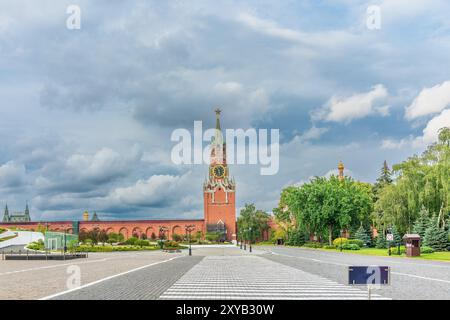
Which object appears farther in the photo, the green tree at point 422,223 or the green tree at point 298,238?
the green tree at point 298,238

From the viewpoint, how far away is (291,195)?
72.4m

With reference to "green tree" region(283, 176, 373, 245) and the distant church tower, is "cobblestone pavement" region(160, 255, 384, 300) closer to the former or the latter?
"green tree" region(283, 176, 373, 245)

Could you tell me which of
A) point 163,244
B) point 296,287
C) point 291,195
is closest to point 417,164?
point 291,195

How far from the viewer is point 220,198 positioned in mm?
114938

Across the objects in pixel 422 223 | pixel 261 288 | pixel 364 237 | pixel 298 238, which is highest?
pixel 422 223

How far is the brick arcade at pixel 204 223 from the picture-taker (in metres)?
111

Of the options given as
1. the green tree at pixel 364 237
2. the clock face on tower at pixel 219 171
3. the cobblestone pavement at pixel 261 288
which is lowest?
the green tree at pixel 364 237

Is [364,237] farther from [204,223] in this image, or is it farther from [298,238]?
[204,223]

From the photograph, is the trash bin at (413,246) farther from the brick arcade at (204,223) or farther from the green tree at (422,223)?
the brick arcade at (204,223)

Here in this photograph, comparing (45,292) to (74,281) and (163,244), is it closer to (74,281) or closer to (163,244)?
(74,281)

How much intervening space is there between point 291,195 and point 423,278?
172 feet

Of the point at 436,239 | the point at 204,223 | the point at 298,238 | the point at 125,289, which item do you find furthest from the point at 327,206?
the point at 125,289

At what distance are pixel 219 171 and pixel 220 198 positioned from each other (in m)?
6.63

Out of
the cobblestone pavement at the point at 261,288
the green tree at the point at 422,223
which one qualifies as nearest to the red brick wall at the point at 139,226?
the green tree at the point at 422,223
